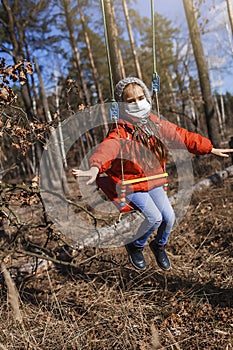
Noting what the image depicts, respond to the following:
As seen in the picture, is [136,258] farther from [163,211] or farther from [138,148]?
[138,148]

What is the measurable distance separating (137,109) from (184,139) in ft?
1.52

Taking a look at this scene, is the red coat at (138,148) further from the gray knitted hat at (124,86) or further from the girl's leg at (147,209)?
the gray knitted hat at (124,86)

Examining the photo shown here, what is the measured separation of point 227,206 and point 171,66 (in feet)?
62.5

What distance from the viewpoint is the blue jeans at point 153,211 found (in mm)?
2903

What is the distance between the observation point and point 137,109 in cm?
294

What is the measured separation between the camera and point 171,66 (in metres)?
23.2

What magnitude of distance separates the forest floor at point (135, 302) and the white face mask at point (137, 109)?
1632mm

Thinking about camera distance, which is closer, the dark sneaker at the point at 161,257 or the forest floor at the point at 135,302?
the forest floor at the point at 135,302

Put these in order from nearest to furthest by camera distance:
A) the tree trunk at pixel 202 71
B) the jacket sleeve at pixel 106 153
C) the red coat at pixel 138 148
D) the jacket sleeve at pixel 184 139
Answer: the jacket sleeve at pixel 106 153
the red coat at pixel 138 148
the jacket sleeve at pixel 184 139
the tree trunk at pixel 202 71

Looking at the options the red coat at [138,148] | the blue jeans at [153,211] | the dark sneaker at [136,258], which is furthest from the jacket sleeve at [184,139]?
the dark sneaker at [136,258]

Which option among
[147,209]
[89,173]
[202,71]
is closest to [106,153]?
[89,173]

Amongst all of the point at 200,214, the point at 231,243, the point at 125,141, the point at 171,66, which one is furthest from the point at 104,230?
the point at 171,66

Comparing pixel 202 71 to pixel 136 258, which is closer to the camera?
pixel 136 258

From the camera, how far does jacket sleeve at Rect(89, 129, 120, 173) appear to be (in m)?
2.50
